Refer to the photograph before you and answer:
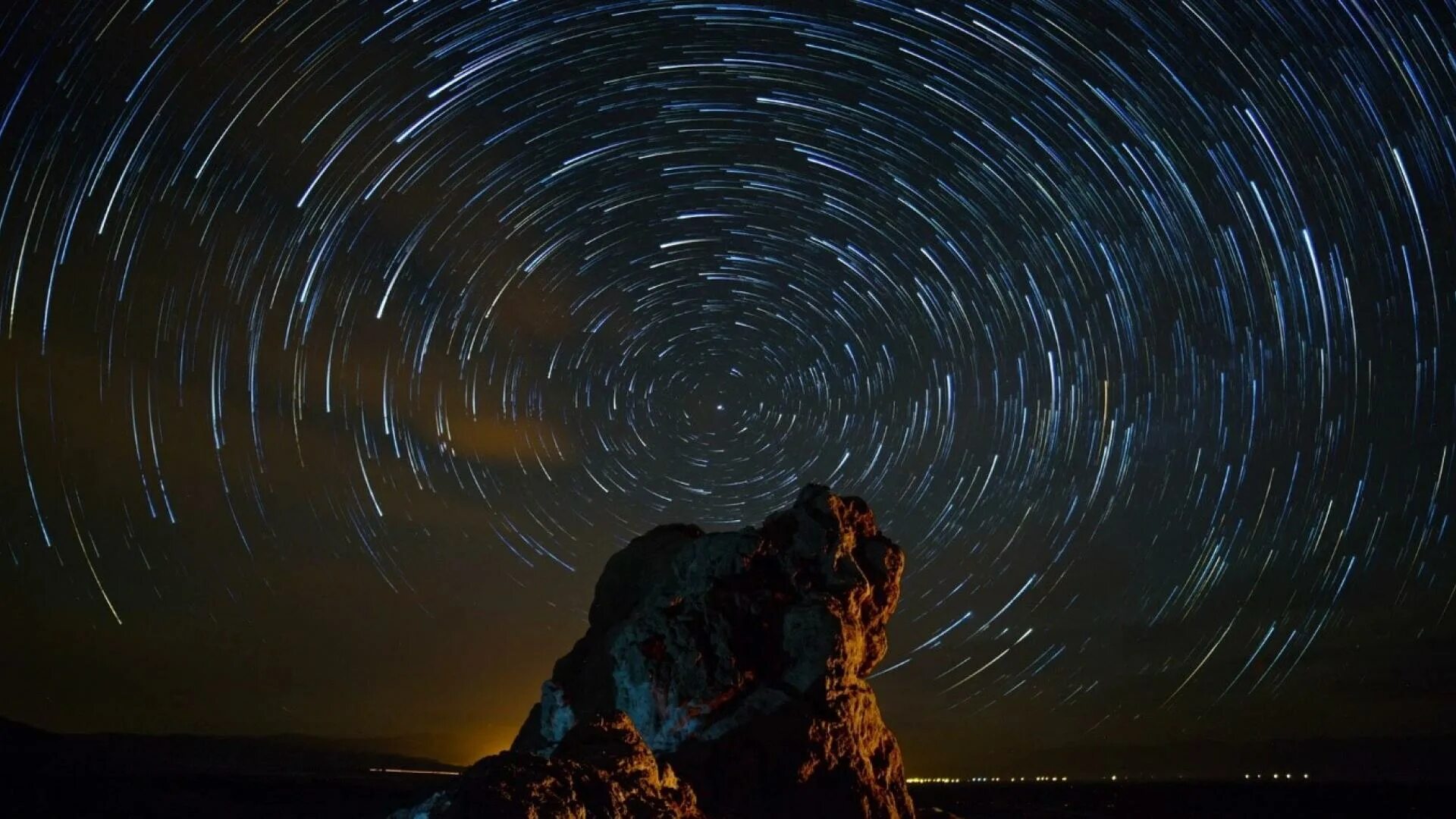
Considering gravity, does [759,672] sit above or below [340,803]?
below

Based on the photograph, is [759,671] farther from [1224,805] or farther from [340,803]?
[1224,805]

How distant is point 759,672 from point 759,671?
0.02m

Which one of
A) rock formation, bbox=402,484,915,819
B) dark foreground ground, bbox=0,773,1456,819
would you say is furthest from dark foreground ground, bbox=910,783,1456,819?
rock formation, bbox=402,484,915,819

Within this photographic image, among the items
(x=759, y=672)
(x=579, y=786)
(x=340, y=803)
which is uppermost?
(x=340, y=803)

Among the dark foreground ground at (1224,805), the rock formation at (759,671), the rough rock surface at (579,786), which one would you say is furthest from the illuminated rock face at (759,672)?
the dark foreground ground at (1224,805)

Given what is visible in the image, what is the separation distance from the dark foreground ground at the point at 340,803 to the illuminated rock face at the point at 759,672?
515 cm

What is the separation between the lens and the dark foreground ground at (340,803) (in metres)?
51.1

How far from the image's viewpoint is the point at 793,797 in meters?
23.7

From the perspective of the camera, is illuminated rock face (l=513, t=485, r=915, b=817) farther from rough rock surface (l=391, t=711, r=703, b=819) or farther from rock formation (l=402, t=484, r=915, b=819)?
rough rock surface (l=391, t=711, r=703, b=819)

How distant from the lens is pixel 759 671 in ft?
84.3

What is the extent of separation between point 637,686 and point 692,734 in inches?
72.2

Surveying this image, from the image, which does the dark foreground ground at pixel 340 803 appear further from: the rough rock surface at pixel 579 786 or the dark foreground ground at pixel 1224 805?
the rough rock surface at pixel 579 786

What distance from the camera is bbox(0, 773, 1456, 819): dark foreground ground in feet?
168

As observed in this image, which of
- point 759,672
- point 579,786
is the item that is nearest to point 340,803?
point 759,672
